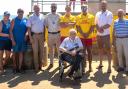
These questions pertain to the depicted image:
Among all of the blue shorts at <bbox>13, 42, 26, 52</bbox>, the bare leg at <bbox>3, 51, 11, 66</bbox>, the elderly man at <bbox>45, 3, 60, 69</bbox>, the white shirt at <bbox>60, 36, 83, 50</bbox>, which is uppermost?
the elderly man at <bbox>45, 3, 60, 69</bbox>

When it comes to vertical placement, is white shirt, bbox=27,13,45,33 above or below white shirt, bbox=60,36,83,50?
above

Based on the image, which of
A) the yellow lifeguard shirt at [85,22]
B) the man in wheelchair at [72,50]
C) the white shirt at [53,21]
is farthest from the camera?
the white shirt at [53,21]

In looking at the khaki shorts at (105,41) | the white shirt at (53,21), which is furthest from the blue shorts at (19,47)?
the khaki shorts at (105,41)

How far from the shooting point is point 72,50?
37.9 feet

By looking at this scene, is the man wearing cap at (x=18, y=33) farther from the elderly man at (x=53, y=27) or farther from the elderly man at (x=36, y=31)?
the elderly man at (x=53, y=27)

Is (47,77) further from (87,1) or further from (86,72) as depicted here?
(87,1)

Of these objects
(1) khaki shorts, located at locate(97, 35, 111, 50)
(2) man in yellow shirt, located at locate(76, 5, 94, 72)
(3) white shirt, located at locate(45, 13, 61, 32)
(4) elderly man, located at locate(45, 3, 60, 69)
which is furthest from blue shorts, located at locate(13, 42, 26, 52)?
(1) khaki shorts, located at locate(97, 35, 111, 50)

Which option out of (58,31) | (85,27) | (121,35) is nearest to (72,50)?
(85,27)

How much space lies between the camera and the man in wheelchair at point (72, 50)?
11.3 metres

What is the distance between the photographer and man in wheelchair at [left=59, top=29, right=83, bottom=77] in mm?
11328

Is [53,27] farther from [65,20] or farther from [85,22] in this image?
[85,22]

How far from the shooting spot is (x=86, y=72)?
12.5m

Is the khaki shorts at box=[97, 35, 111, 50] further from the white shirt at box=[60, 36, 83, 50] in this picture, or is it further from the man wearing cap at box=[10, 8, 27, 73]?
the man wearing cap at box=[10, 8, 27, 73]

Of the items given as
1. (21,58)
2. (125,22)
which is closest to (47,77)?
(21,58)
